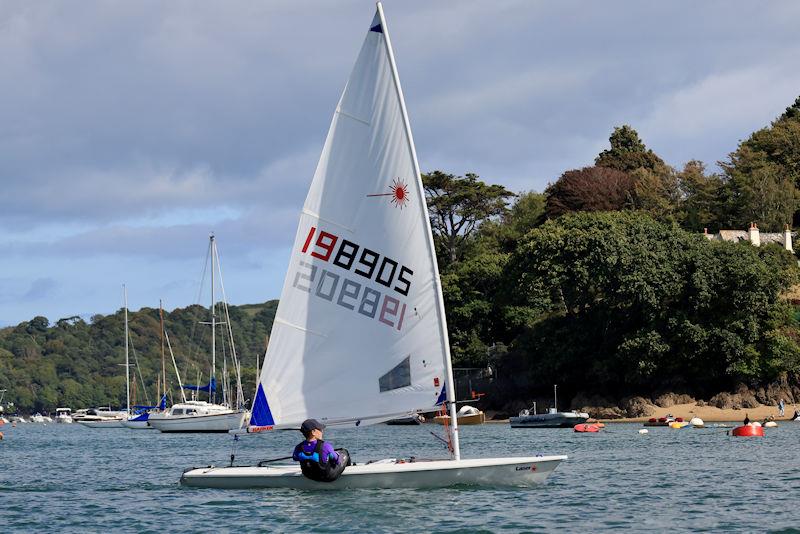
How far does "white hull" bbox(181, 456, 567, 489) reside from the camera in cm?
2753

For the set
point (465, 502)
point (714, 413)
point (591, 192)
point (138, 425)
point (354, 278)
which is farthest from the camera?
point (591, 192)

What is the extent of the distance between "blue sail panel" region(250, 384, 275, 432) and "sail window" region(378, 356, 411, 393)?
296 centimetres

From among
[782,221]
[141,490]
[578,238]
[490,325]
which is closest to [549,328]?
[578,238]

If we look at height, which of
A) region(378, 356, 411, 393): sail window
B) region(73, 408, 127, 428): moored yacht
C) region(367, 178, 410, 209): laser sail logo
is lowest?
region(378, 356, 411, 393): sail window

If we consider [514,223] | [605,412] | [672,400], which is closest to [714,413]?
[672,400]

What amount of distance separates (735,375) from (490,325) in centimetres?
3351

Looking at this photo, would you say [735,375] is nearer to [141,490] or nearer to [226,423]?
[226,423]

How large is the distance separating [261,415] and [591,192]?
97.2 m

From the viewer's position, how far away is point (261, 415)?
28562mm

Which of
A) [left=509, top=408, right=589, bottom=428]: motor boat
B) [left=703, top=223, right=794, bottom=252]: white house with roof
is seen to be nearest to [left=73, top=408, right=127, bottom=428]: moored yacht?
[left=509, top=408, right=589, bottom=428]: motor boat

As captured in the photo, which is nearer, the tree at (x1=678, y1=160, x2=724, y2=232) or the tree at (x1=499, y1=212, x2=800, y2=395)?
the tree at (x1=499, y1=212, x2=800, y2=395)

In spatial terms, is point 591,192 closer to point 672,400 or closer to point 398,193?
point 672,400

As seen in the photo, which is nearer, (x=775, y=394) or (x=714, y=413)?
(x=714, y=413)

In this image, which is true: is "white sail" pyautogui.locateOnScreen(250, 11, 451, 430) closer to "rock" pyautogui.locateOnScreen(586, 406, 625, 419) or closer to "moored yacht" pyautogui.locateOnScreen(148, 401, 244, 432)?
"moored yacht" pyautogui.locateOnScreen(148, 401, 244, 432)
